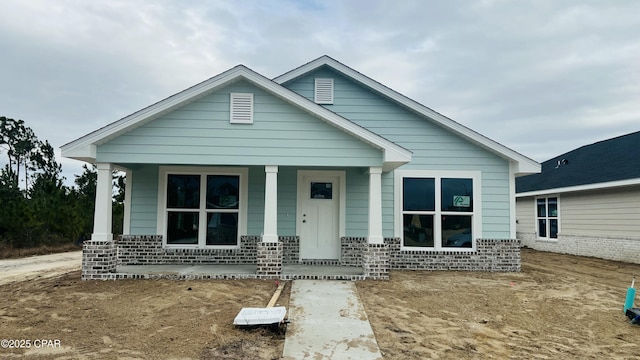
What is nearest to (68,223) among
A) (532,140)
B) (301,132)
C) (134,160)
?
(134,160)

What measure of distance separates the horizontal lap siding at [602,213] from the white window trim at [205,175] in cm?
1203

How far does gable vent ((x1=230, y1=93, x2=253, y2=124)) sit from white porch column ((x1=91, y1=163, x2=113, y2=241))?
270cm

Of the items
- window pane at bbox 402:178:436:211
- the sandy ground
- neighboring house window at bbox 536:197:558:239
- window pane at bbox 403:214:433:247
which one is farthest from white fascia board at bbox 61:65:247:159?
neighboring house window at bbox 536:197:558:239

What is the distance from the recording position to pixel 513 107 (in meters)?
23.9

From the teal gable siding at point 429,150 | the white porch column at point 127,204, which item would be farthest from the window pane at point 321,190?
the white porch column at point 127,204

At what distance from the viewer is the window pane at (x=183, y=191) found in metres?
9.43

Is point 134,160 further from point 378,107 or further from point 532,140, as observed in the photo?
point 532,140

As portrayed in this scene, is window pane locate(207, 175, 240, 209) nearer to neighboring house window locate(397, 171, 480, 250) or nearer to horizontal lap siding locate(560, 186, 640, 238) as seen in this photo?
neighboring house window locate(397, 171, 480, 250)

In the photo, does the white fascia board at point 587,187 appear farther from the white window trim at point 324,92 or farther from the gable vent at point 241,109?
the gable vent at point 241,109

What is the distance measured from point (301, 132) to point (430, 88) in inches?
593

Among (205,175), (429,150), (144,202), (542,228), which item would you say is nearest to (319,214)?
(205,175)

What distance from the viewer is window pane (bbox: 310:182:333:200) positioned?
9.75m

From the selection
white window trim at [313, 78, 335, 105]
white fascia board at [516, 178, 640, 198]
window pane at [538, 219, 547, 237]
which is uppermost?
white window trim at [313, 78, 335, 105]

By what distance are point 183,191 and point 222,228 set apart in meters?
1.31
